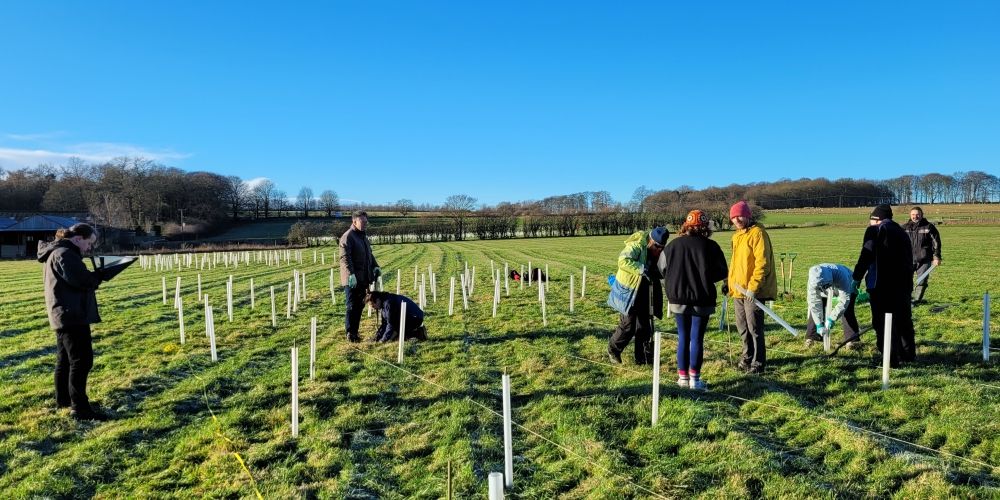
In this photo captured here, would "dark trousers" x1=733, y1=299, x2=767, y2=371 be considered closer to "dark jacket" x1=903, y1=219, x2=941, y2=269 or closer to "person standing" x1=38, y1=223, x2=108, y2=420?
"dark jacket" x1=903, y1=219, x2=941, y2=269

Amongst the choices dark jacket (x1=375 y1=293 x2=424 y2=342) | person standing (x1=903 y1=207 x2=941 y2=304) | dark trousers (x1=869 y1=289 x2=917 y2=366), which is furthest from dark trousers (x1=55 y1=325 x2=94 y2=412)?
person standing (x1=903 y1=207 x2=941 y2=304)

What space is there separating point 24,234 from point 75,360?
65483 millimetres

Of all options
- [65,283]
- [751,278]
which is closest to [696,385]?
[751,278]

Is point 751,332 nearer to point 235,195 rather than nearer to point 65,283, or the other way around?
point 65,283

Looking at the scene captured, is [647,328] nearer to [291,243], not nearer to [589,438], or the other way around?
[589,438]

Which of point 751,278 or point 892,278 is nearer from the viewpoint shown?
point 751,278

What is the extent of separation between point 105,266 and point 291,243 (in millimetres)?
56908

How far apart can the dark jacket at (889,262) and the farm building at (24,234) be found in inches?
2583

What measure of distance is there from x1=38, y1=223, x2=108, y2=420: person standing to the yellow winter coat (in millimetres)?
6734

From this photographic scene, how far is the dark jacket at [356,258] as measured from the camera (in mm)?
8453

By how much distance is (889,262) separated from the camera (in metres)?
6.36

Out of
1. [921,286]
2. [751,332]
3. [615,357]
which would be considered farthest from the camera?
[921,286]

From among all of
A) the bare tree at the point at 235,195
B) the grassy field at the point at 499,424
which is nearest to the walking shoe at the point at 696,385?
the grassy field at the point at 499,424

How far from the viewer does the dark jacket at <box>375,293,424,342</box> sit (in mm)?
8367
